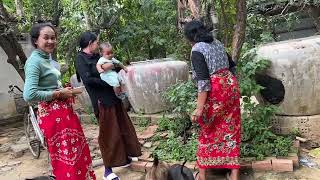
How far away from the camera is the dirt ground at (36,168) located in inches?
155

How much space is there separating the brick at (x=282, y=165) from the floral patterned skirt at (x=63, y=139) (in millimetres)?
2028

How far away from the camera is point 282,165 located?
3973 mm

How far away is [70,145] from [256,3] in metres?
6.94

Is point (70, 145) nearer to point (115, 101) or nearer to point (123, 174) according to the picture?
point (115, 101)

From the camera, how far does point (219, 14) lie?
571 cm

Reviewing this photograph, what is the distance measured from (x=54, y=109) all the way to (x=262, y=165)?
2.29 m

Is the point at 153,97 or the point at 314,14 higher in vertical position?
the point at 314,14

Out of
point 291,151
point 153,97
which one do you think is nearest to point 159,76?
point 153,97

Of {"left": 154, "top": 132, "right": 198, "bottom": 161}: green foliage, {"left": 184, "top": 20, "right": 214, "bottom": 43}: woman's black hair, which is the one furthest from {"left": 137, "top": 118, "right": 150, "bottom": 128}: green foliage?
{"left": 184, "top": 20, "right": 214, "bottom": 43}: woman's black hair

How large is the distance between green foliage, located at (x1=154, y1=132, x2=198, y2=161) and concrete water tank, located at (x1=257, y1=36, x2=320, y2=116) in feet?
3.81

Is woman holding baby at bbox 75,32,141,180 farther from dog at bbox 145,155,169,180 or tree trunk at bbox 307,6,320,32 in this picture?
tree trunk at bbox 307,6,320,32

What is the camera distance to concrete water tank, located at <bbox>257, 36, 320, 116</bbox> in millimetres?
4418

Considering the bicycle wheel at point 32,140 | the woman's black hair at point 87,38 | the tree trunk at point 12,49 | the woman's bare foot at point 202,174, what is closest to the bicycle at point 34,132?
the bicycle wheel at point 32,140

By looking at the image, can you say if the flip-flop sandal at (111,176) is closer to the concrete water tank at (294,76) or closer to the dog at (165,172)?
the dog at (165,172)
